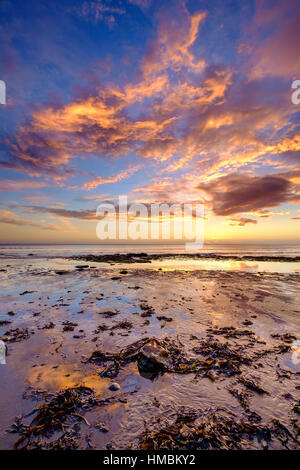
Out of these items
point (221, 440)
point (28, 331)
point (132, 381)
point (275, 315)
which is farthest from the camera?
point (275, 315)

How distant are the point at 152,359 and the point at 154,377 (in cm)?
35

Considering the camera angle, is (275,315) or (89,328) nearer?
(89,328)

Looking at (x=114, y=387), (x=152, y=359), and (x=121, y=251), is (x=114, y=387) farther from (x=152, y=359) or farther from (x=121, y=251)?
(x=121, y=251)

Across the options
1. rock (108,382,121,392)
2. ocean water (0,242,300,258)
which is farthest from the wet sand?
ocean water (0,242,300,258)

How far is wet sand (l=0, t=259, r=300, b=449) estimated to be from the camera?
281cm

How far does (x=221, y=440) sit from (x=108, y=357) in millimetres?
2861

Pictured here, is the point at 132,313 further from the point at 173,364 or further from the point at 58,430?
the point at 58,430

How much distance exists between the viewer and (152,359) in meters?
4.34

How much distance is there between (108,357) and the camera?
15.5ft

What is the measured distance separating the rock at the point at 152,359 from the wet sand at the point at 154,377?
4.4 inches

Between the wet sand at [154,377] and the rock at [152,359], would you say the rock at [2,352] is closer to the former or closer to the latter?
the wet sand at [154,377]

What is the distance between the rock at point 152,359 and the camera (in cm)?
425
